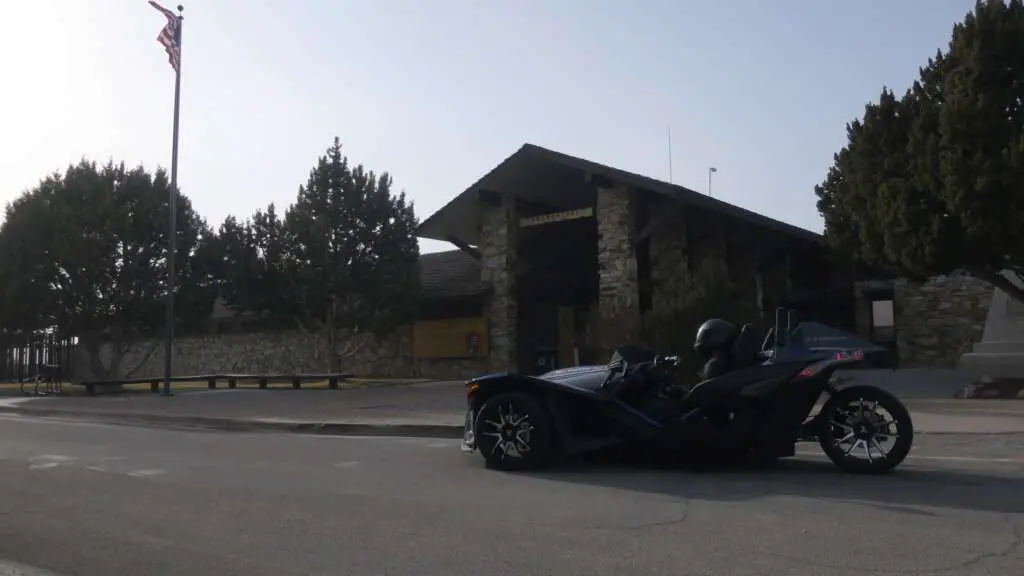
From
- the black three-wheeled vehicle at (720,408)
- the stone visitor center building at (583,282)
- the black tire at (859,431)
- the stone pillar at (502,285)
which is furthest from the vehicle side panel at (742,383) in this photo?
the stone pillar at (502,285)

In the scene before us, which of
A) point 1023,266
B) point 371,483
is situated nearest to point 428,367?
point 1023,266

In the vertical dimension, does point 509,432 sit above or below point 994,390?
above

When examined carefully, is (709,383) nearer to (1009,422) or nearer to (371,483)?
(371,483)

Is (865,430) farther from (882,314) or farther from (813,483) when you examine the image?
(882,314)

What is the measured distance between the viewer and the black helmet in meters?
8.51

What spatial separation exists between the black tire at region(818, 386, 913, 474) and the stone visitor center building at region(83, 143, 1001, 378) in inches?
532

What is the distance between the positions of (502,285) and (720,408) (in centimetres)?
2293

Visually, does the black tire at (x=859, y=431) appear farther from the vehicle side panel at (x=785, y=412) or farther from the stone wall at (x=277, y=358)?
the stone wall at (x=277, y=358)

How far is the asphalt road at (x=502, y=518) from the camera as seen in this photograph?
5.23m

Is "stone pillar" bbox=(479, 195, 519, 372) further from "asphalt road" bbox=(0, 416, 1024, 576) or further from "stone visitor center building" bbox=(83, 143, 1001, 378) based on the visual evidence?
"asphalt road" bbox=(0, 416, 1024, 576)

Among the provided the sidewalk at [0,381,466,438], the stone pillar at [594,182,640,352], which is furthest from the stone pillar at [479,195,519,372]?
the sidewalk at [0,381,466,438]

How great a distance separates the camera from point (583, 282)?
3434 cm

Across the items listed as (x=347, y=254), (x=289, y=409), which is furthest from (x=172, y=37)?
(x=289, y=409)

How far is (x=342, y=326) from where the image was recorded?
31.2 meters
